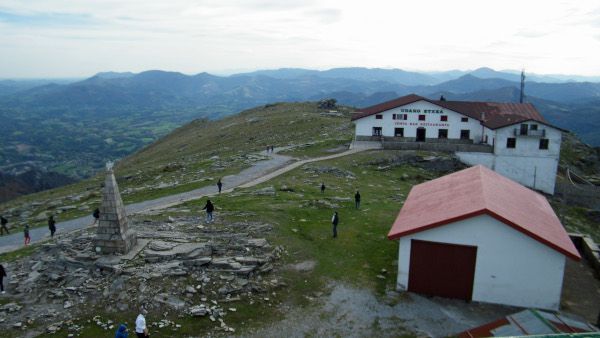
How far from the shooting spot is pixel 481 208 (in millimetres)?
20938

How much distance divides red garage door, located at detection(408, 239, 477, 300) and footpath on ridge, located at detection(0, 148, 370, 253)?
2384 centimetres

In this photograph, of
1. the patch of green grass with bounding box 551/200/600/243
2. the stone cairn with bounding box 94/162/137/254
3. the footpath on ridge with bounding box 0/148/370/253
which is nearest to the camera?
the stone cairn with bounding box 94/162/137/254

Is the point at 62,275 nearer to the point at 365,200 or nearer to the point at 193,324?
the point at 193,324

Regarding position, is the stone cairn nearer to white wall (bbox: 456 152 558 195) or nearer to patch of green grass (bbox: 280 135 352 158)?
patch of green grass (bbox: 280 135 352 158)

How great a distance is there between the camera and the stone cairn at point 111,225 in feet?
78.1

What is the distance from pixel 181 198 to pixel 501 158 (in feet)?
137

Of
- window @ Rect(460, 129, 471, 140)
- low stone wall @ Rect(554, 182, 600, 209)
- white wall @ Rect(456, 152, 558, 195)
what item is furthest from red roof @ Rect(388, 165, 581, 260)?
window @ Rect(460, 129, 471, 140)

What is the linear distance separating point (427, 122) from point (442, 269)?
150 feet

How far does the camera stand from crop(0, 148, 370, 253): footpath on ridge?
113 ft

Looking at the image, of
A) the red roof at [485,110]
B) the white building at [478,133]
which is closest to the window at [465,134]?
the white building at [478,133]

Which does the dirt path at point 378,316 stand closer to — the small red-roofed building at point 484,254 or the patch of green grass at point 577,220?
the small red-roofed building at point 484,254

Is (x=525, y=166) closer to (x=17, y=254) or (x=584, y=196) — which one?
(x=584, y=196)

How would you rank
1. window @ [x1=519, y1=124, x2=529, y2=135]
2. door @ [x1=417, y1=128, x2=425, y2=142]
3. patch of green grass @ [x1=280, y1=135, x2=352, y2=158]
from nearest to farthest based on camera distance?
window @ [x1=519, y1=124, x2=529, y2=135], patch of green grass @ [x1=280, y1=135, x2=352, y2=158], door @ [x1=417, y1=128, x2=425, y2=142]

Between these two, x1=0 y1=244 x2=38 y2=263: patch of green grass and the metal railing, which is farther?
the metal railing
